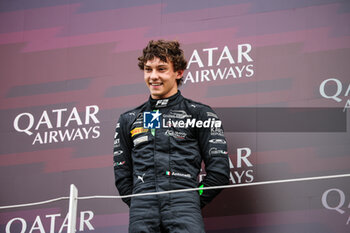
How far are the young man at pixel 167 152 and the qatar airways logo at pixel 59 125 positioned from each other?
2.30 ft

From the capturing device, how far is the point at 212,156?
108 inches

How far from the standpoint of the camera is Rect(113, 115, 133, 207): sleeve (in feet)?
9.24

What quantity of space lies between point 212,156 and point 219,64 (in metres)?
0.81

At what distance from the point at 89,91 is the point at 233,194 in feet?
3.43

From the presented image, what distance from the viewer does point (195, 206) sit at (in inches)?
103

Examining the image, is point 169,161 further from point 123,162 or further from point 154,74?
point 154,74

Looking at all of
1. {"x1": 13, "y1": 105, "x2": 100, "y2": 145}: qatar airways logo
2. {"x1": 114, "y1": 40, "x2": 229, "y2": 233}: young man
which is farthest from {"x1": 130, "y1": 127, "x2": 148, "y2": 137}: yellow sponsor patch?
{"x1": 13, "y1": 105, "x2": 100, "y2": 145}: qatar airways logo

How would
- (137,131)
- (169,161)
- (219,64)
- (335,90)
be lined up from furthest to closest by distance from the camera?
(219,64)
(335,90)
(137,131)
(169,161)

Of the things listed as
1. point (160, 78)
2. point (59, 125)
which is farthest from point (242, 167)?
point (59, 125)

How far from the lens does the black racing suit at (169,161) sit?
258 cm

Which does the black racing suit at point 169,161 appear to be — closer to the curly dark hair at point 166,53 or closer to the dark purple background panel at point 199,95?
the curly dark hair at point 166,53

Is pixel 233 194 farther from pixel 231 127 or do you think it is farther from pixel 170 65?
pixel 170 65

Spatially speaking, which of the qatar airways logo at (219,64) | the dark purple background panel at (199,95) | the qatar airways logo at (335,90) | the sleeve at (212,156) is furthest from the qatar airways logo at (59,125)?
the qatar airways logo at (335,90)

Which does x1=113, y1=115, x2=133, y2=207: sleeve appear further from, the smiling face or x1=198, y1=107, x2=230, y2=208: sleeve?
x1=198, y1=107, x2=230, y2=208: sleeve
